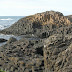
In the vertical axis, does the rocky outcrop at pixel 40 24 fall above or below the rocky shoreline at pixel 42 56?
above

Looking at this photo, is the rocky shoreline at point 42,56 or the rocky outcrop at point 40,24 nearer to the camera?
the rocky shoreline at point 42,56

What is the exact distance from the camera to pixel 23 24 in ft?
145

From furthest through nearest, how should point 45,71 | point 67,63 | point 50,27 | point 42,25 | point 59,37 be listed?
point 42,25, point 50,27, point 59,37, point 45,71, point 67,63

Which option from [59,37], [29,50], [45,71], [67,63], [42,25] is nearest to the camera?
[67,63]

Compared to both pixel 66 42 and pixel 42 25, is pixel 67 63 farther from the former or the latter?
pixel 42 25

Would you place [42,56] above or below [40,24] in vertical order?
below

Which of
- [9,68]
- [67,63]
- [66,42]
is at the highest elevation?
[66,42]

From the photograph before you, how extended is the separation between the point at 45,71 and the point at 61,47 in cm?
249

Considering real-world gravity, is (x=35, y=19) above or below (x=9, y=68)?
above

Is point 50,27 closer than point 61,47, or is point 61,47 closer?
point 61,47

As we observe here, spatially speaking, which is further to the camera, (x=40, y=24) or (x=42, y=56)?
(x=40, y=24)

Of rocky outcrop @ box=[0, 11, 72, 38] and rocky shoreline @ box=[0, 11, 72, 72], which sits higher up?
rocky outcrop @ box=[0, 11, 72, 38]

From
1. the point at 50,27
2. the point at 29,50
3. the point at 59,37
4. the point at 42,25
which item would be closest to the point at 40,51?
the point at 29,50

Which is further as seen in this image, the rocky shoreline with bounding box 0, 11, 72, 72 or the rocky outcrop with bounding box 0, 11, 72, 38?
the rocky outcrop with bounding box 0, 11, 72, 38
